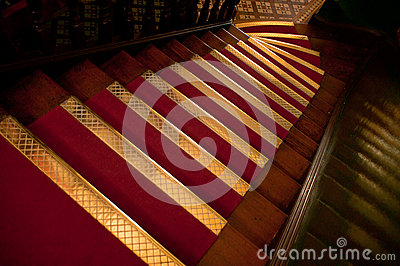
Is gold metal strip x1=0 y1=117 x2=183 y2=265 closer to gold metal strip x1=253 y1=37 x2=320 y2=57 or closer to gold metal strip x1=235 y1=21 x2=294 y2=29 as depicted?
gold metal strip x1=253 y1=37 x2=320 y2=57

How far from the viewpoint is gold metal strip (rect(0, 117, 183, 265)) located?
917mm

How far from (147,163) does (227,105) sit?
2.96ft

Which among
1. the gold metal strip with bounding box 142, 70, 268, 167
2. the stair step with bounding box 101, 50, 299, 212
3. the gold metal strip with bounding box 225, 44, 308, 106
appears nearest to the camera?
the stair step with bounding box 101, 50, 299, 212

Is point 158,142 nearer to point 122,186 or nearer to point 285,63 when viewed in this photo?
point 122,186

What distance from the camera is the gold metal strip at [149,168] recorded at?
112 centimetres

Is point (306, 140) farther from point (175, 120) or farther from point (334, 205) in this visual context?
point (175, 120)

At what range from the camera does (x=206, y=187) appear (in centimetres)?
127

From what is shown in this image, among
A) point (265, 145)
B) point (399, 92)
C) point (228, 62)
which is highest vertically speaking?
point (399, 92)

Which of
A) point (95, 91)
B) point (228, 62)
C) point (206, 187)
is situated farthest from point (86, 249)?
point (228, 62)

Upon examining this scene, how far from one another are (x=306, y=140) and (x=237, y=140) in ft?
2.27

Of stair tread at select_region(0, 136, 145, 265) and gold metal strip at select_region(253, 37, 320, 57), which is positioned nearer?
stair tread at select_region(0, 136, 145, 265)

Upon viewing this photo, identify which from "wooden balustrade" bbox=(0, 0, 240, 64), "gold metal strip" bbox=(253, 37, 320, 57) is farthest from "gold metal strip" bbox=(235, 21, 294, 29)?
"wooden balustrade" bbox=(0, 0, 240, 64)

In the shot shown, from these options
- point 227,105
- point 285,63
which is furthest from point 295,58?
point 227,105

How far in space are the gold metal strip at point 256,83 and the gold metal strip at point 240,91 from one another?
0.20m
